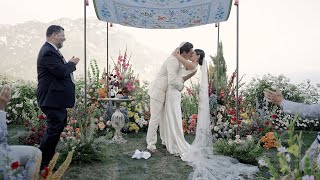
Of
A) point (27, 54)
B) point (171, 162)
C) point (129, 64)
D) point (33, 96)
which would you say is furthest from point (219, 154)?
point (27, 54)

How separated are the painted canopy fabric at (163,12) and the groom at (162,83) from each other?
0.48 metres

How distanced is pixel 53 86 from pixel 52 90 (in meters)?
0.05

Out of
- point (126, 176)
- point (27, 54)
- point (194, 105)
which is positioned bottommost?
point (126, 176)

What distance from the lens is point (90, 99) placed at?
29.1 feet

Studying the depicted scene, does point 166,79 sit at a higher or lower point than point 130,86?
higher

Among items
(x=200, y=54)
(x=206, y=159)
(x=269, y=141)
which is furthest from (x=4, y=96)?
(x=269, y=141)

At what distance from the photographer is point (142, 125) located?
8.30 metres

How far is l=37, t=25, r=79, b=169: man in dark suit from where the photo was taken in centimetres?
462

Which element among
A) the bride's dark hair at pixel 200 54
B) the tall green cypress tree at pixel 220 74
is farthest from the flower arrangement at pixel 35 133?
the tall green cypress tree at pixel 220 74

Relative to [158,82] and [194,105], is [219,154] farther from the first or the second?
[194,105]

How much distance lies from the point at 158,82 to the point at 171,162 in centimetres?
129

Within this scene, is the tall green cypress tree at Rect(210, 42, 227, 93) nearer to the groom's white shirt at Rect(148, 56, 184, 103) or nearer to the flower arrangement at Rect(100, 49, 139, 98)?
the flower arrangement at Rect(100, 49, 139, 98)

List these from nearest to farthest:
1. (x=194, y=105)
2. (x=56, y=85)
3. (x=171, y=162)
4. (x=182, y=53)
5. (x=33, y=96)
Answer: (x=56, y=85) < (x=171, y=162) < (x=182, y=53) < (x=194, y=105) < (x=33, y=96)

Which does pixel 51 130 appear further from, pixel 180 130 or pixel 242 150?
pixel 242 150
